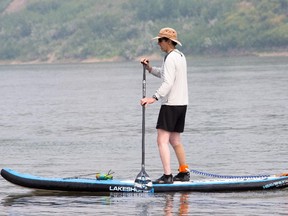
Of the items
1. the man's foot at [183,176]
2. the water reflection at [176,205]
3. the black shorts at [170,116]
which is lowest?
the water reflection at [176,205]

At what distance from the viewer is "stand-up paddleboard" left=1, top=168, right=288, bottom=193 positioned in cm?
1573

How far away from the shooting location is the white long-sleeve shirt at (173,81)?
15.4 m

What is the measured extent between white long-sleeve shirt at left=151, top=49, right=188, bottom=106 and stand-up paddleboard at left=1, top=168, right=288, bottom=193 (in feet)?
4.24

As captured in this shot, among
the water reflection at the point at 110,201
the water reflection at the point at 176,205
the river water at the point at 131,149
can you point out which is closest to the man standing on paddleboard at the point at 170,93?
the water reflection at the point at 176,205

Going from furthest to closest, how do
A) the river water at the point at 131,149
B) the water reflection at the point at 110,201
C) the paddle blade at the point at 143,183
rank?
the paddle blade at the point at 143,183, the river water at the point at 131,149, the water reflection at the point at 110,201

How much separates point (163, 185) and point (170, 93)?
56.2 inches

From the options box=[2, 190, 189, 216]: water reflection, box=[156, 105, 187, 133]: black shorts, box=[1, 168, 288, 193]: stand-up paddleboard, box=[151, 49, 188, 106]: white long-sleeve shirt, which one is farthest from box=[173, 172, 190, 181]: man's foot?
box=[151, 49, 188, 106]: white long-sleeve shirt

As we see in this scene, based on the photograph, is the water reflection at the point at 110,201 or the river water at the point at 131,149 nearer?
the water reflection at the point at 110,201

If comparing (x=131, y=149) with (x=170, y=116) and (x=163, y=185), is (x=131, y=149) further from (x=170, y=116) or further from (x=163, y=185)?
(x=170, y=116)

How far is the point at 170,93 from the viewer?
15641mm

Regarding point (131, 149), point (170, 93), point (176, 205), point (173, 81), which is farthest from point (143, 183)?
point (131, 149)

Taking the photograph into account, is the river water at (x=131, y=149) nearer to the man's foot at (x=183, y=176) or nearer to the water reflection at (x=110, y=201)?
the water reflection at (x=110, y=201)

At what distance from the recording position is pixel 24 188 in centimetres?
1698

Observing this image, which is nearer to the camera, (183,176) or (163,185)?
(163,185)
